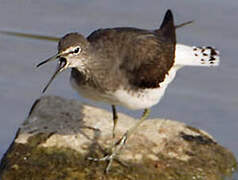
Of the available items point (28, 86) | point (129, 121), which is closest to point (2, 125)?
point (28, 86)

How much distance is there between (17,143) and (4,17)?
331cm

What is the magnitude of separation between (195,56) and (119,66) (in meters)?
1.44

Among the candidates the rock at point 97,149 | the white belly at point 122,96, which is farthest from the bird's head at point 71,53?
the rock at point 97,149

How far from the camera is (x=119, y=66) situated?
8.57m

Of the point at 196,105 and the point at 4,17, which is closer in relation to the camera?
the point at 196,105

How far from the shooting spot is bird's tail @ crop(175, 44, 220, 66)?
31.3 feet

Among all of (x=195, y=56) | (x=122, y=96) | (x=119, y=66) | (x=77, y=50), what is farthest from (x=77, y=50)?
(x=195, y=56)

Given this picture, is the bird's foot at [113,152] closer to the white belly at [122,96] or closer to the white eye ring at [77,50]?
the white belly at [122,96]

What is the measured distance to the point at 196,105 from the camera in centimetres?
1041

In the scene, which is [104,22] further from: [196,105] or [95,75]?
[95,75]

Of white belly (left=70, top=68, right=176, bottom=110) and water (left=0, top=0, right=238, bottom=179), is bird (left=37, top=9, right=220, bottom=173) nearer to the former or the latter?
white belly (left=70, top=68, right=176, bottom=110)

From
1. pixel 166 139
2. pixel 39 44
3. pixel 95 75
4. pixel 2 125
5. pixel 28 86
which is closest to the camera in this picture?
pixel 95 75

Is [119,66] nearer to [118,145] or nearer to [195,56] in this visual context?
[118,145]

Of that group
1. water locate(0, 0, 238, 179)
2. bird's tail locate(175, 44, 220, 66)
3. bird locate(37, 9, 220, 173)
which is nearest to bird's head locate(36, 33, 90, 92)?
bird locate(37, 9, 220, 173)
